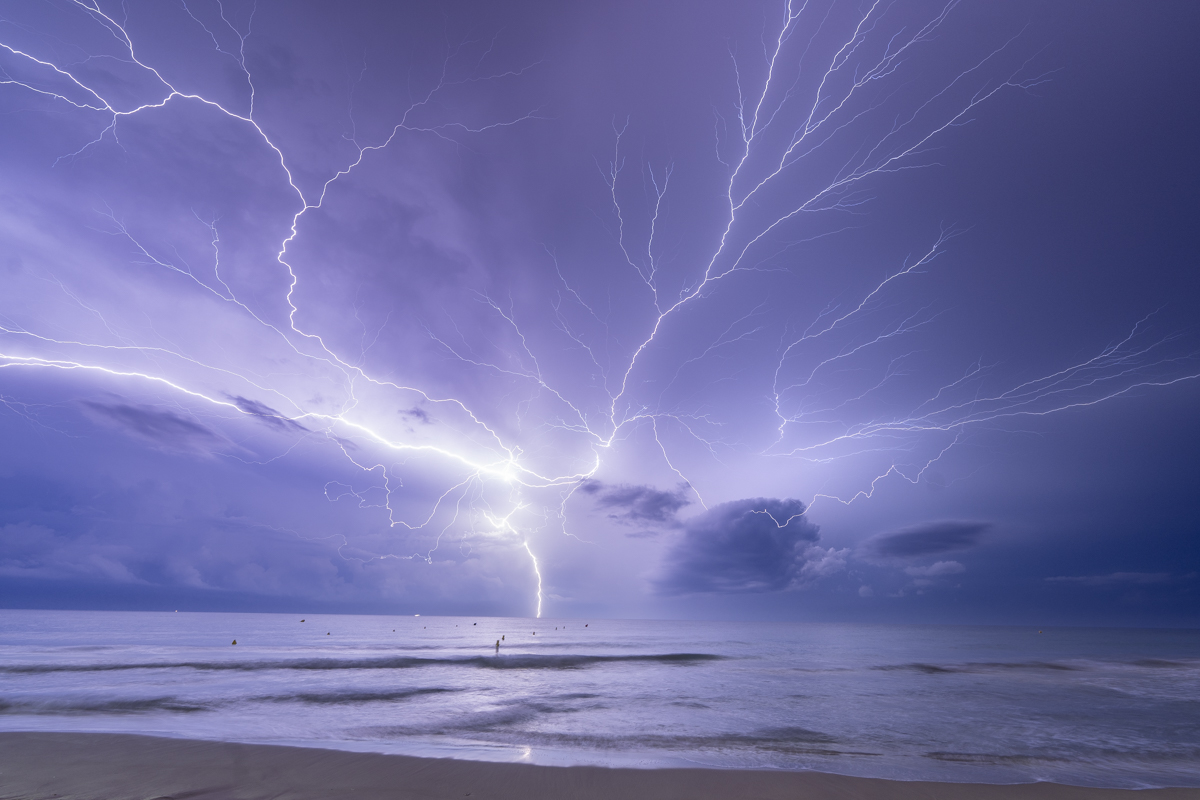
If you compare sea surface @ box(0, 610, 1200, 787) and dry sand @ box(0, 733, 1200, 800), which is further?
sea surface @ box(0, 610, 1200, 787)

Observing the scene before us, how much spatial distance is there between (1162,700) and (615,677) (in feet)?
66.7

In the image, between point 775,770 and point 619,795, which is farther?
point 775,770

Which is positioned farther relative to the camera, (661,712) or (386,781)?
(661,712)

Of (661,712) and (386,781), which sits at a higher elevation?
(386,781)

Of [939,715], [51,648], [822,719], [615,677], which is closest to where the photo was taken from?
[822,719]

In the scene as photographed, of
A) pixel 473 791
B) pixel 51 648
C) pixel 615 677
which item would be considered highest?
pixel 473 791

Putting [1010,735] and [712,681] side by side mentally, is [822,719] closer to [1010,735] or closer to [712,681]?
[1010,735]

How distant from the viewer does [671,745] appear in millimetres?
9672

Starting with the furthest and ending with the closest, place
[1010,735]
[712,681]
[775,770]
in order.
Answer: [712,681], [1010,735], [775,770]

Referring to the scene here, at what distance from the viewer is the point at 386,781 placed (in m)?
6.87

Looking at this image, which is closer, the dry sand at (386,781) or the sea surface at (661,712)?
the dry sand at (386,781)

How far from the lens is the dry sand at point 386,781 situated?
6.45 meters

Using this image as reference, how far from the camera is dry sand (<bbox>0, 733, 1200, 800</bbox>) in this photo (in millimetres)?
6449

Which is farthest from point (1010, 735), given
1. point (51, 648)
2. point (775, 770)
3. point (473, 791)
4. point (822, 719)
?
point (51, 648)
